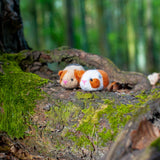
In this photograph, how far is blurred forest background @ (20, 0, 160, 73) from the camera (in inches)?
432

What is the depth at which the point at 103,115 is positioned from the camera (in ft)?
6.20

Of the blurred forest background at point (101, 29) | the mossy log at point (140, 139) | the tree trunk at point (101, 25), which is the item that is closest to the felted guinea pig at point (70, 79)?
the mossy log at point (140, 139)

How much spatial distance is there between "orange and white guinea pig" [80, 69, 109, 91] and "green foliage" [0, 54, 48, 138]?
0.52 meters

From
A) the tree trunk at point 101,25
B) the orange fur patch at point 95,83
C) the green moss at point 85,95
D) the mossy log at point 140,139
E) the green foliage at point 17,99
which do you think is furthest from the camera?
the tree trunk at point 101,25

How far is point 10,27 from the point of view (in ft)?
11.0

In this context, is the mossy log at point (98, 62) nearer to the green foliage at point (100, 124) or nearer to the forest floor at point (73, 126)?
the forest floor at point (73, 126)

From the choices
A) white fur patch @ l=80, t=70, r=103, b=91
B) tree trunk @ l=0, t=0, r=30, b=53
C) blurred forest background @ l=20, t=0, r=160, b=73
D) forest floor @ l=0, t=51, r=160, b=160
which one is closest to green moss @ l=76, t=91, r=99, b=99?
forest floor @ l=0, t=51, r=160, b=160

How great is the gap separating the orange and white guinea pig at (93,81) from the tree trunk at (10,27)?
162cm

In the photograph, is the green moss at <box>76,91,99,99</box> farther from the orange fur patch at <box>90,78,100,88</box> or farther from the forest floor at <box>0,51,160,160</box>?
the orange fur patch at <box>90,78,100,88</box>

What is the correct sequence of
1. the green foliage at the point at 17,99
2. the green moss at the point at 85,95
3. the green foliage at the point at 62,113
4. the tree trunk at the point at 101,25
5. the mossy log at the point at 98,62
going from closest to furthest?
the green foliage at the point at 62,113, the green foliage at the point at 17,99, the green moss at the point at 85,95, the mossy log at the point at 98,62, the tree trunk at the point at 101,25

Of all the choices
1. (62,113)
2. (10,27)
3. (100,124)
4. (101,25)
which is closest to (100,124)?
(100,124)

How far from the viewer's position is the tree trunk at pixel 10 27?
3.08 meters

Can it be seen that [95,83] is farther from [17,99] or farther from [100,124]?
[17,99]

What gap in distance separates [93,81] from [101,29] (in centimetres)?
1116
